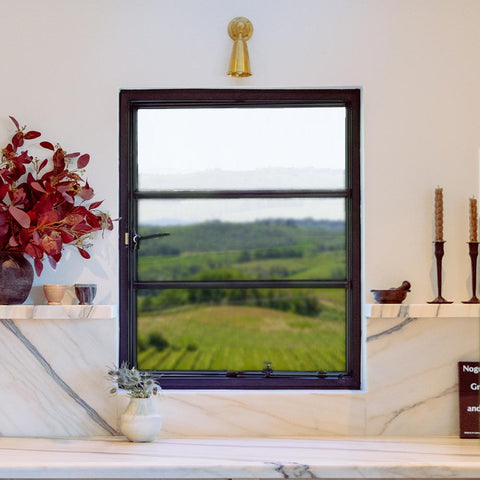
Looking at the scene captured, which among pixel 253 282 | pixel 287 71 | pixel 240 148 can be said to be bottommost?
pixel 253 282

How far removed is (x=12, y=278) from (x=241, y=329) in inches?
40.2

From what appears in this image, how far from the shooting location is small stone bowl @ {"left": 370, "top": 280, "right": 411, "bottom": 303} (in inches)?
128

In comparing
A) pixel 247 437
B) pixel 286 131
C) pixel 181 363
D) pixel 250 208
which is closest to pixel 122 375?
pixel 181 363

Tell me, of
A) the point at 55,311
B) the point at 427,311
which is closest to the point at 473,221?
the point at 427,311

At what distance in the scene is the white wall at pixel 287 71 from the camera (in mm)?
3396

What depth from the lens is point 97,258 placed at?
3393 mm

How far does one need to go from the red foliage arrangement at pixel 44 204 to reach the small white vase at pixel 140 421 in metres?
0.66

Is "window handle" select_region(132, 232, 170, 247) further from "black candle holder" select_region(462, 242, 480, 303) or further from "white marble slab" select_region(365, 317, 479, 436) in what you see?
"black candle holder" select_region(462, 242, 480, 303)

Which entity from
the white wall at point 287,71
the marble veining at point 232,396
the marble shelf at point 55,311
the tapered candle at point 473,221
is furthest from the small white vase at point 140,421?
the tapered candle at point 473,221

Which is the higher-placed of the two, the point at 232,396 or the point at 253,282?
the point at 253,282

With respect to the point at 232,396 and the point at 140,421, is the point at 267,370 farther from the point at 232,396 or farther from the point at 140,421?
the point at 140,421

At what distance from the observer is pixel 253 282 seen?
350 cm

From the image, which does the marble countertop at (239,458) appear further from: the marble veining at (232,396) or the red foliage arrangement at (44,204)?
the red foliage arrangement at (44,204)

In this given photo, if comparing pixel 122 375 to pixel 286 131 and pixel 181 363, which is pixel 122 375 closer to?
pixel 181 363
